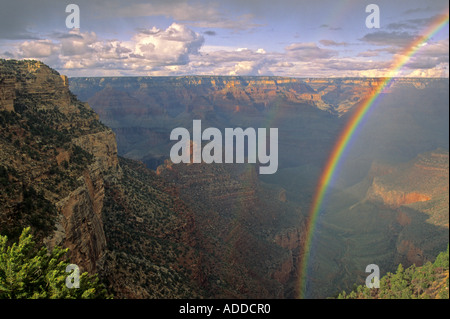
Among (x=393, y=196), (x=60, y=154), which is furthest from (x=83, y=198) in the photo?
(x=393, y=196)

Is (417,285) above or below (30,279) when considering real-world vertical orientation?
below

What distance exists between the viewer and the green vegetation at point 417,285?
25.4m

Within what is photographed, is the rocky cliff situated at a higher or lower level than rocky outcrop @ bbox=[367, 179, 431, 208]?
higher

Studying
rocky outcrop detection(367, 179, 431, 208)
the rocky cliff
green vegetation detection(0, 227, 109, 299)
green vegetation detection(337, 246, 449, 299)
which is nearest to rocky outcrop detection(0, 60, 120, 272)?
the rocky cliff

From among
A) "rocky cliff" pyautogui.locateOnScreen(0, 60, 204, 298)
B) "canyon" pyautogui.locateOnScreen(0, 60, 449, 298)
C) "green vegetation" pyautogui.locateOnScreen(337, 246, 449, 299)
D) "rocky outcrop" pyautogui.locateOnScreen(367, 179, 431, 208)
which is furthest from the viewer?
"rocky outcrop" pyautogui.locateOnScreen(367, 179, 431, 208)

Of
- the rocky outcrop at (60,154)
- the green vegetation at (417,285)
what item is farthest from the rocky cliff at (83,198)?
the green vegetation at (417,285)

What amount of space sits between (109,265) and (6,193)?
7.20m

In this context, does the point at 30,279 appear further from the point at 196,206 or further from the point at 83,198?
the point at 196,206

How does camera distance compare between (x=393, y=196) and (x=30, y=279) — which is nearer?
(x=30, y=279)

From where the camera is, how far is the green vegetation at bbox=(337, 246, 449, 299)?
2544 centimetres

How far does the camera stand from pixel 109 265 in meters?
17.9

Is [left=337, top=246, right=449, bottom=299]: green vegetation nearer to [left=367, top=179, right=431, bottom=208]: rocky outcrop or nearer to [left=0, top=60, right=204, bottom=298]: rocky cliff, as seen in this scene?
[left=0, top=60, right=204, bottom=298]: rocky cliff

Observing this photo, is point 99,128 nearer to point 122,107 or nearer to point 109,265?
point 109,265

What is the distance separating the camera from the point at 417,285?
28422 millimetres
